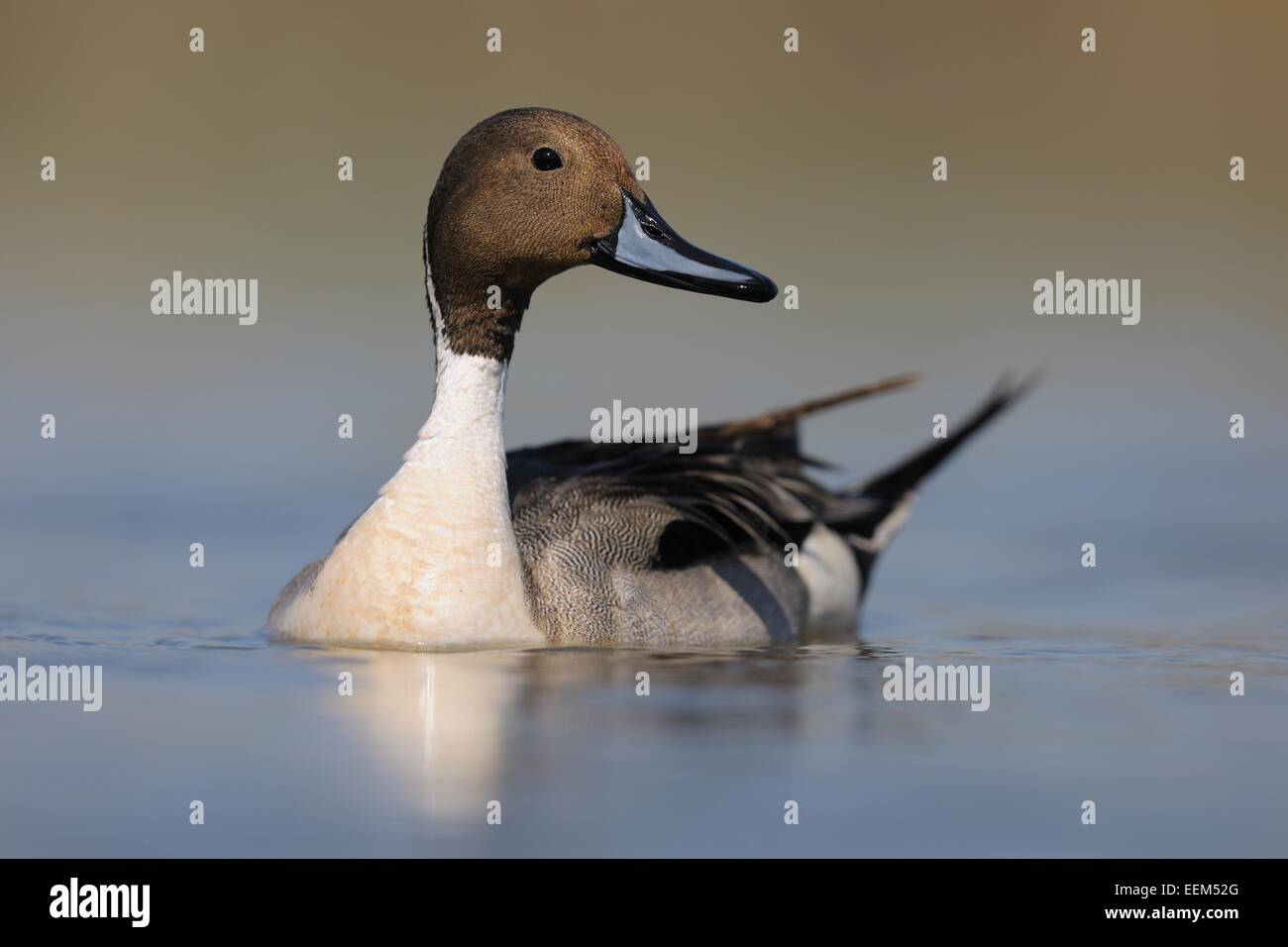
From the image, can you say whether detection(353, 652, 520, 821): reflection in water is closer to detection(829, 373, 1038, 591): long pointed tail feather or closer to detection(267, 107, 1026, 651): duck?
detection(267, 107, 1026, 651): duck

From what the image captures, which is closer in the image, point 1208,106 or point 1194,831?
point 1194,831

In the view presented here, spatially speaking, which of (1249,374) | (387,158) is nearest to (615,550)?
(1249,374)

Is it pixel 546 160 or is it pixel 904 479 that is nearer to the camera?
pixel 546 160

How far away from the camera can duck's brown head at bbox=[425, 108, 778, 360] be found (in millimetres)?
6383

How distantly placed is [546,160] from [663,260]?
0.46 metres

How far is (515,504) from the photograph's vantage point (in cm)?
693

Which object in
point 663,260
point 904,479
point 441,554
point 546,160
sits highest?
point 546,160

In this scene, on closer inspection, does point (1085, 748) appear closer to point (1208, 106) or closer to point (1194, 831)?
point (1194, 831)

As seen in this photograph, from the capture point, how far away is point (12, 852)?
174 inches

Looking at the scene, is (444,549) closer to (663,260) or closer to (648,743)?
(663,260)

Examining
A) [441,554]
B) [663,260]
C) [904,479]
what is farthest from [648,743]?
[904,479]

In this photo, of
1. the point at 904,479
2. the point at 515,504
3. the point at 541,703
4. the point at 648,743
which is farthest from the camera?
the point at 904,479

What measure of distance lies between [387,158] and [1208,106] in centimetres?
547

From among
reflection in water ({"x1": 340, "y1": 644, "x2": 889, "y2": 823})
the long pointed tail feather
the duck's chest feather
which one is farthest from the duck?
the long pointed tail feather
